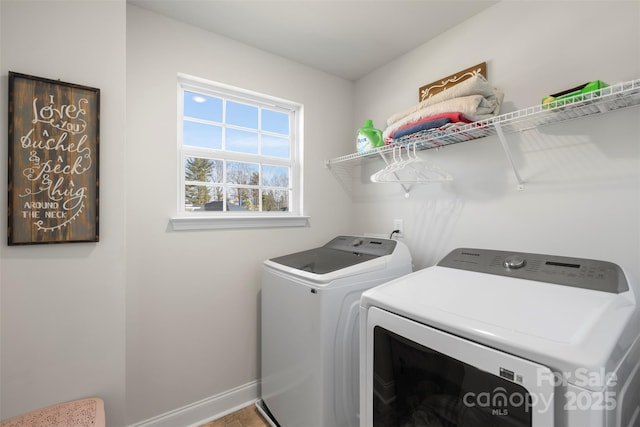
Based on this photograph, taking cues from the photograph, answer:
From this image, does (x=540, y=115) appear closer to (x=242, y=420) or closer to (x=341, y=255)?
(x=341, y=255)

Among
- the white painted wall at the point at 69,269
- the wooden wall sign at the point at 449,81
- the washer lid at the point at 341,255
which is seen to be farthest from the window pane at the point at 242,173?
the wooden wall sign at the point at 449,81

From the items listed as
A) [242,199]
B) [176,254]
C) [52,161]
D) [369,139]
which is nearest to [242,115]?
[242,199]

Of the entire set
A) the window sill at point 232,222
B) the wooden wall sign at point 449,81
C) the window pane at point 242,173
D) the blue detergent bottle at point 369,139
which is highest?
the wooden wall sign at point 449,81

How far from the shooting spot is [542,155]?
1.40 meters

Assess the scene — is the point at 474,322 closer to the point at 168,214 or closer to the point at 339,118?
the point at 168,214

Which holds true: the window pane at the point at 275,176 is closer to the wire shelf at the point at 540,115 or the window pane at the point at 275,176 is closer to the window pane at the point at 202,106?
the window pane at the point at 202,106

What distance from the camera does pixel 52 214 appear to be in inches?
45.4

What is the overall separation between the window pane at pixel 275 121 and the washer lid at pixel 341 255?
977mm

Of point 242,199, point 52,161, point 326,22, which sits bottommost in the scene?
point 242,199

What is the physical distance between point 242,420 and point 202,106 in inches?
81.2

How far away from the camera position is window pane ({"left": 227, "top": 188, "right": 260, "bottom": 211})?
6.55 feet

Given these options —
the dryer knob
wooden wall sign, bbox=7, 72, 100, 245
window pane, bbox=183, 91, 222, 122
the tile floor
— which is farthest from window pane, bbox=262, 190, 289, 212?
the dryer knob

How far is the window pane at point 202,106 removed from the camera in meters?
1.86

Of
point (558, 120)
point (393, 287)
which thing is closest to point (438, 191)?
point (558, 120)
